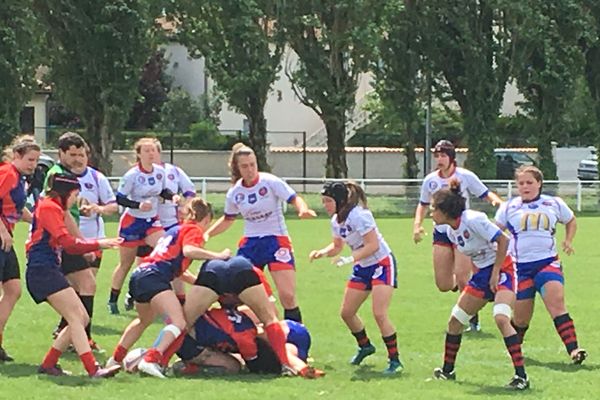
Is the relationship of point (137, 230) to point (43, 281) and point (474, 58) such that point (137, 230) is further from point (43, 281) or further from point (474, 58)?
point (474, 58)

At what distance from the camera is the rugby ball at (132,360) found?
988 cm

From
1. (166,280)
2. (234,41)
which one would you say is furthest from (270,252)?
(234,41)

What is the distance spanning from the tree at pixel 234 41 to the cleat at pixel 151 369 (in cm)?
2660

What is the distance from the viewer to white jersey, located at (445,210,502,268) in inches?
373

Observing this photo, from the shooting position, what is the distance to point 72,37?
34.8 meters

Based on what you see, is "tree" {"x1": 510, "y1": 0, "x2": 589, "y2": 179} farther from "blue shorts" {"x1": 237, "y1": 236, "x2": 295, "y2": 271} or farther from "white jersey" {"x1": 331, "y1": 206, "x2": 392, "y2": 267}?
"white jersey" {"x1": 331, "y1": 206, "x2": 392, "y2": 267}

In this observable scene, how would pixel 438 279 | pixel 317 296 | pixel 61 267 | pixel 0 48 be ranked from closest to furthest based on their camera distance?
1. pixel 61 267
2. pixel 438 279
3. pixel 317 296
4. pixel 0 48

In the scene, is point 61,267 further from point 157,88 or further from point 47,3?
point 157,88

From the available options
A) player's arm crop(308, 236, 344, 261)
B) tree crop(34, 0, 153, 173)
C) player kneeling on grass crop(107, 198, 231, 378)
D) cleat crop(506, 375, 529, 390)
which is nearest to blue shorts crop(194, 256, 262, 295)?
player kneeling on grass crop(107, 198, 231, 378)

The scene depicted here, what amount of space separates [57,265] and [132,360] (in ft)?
3.27

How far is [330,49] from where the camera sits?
36.9m

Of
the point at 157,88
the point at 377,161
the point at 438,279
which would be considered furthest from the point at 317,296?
the point at 157,88

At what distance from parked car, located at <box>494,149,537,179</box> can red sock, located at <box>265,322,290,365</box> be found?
3566 cm

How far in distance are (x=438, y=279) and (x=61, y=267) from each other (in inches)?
160
